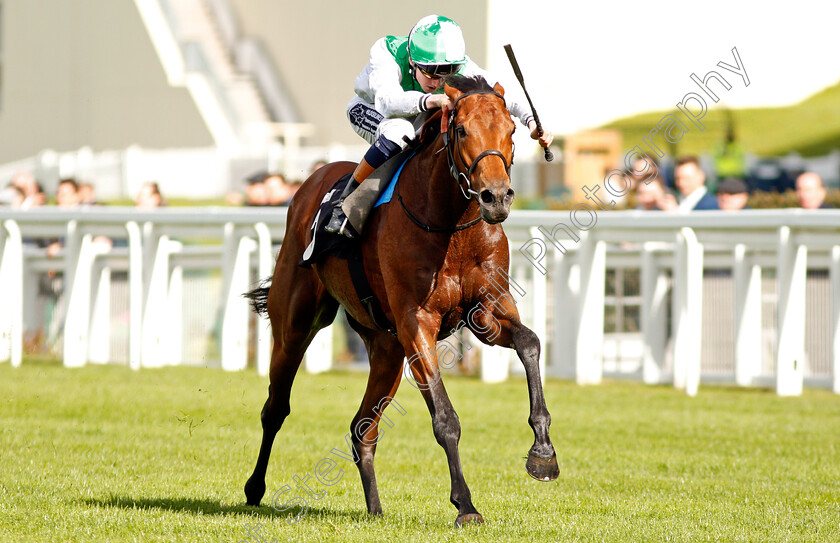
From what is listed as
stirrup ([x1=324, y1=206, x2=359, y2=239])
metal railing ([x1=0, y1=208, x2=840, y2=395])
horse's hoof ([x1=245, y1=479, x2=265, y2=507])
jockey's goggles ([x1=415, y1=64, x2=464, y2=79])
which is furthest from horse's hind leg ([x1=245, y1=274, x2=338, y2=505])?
metal railing ([x1=0, y1=208, x2=840, y2=395])

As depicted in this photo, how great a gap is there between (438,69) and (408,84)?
1.15 ft

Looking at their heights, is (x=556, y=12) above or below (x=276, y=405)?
above

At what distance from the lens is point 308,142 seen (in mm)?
32156

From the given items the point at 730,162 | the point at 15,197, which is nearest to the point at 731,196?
the point at 15,197

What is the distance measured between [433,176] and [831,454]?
3381 millimetres

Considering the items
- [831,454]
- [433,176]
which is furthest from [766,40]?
[433,176]

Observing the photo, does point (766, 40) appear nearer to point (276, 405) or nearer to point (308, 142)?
point (308, 142)

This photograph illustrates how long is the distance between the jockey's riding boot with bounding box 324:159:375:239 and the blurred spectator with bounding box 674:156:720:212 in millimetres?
5504

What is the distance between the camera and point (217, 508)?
5211 mm

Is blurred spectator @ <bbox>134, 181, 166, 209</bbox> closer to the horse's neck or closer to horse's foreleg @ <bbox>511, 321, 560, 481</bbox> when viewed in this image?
the horse's neck

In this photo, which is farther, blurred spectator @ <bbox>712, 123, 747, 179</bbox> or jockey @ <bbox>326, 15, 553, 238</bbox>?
blurred spectator @ <bbox>712, 123, 747, 179</bbox>

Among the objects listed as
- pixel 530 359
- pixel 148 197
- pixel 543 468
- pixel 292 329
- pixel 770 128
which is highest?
pixel 770 128

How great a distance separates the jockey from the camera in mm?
4801

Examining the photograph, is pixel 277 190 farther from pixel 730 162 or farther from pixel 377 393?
pixel 730 162
